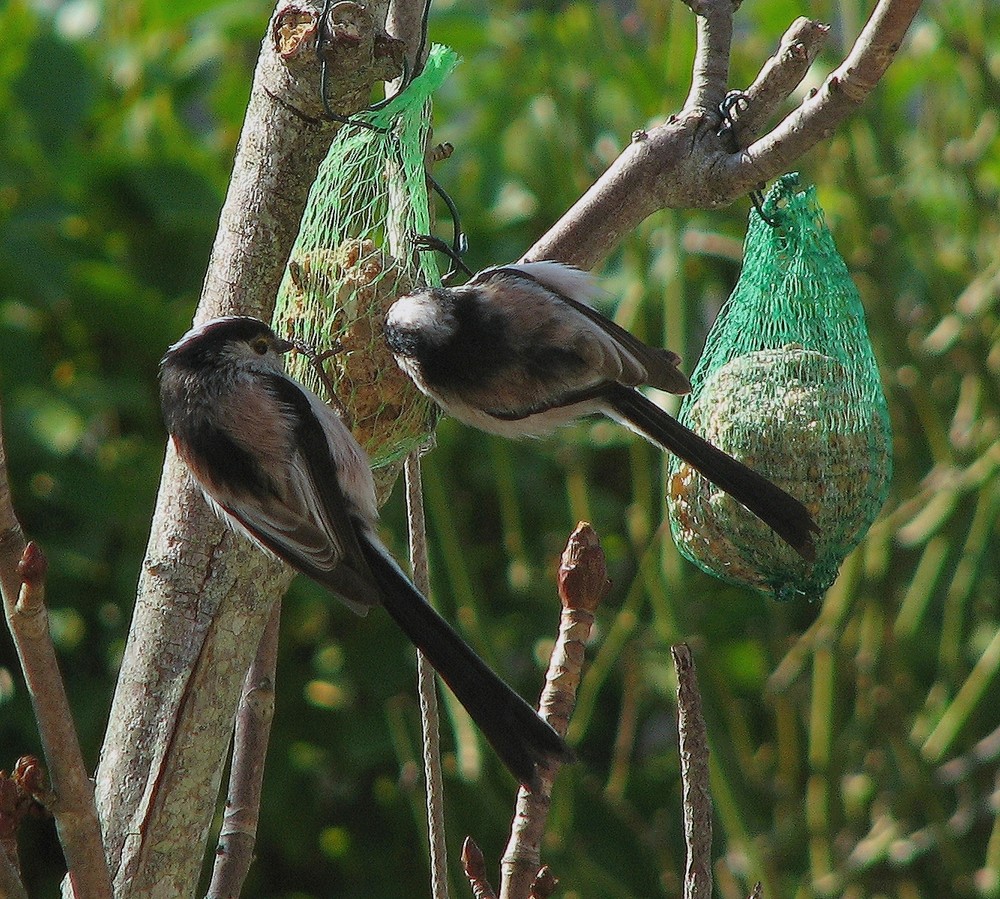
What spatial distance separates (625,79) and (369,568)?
6.02ft

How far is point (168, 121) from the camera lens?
3.45 m

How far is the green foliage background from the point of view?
3.10m

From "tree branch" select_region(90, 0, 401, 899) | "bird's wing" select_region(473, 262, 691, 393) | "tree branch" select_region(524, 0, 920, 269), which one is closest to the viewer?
"tree branch" select_region(90, 0, 401, 899)

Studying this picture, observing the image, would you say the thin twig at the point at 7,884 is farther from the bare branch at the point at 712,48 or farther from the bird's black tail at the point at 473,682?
the bare branch at the point at 712,48

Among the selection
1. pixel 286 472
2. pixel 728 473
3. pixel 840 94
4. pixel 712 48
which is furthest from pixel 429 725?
pixel 712 48

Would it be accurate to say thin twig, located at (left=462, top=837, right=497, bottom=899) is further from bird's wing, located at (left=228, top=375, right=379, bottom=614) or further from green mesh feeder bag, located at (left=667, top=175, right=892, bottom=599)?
green mesh feeder bag, located at (left=667, top=175, right=892, bottom=599)

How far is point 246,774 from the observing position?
1729mm

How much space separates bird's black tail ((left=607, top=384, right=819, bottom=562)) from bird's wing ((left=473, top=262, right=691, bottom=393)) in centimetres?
4

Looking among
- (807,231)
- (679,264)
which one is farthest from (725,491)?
(679,264)

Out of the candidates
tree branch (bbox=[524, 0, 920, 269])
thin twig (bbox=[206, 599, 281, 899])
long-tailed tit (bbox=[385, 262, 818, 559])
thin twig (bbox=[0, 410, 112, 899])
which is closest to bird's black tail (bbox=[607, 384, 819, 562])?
long-tailed tit (bbox=[385, 262, 818, 559])

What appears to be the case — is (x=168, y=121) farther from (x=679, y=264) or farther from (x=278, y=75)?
(x=278, y=75)

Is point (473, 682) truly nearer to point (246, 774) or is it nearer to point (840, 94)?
point (246, 774)

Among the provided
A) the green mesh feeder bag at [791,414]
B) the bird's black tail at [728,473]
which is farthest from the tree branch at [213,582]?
the green mesh feeder bag at [791,414]

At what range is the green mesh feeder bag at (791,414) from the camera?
2.02 m
